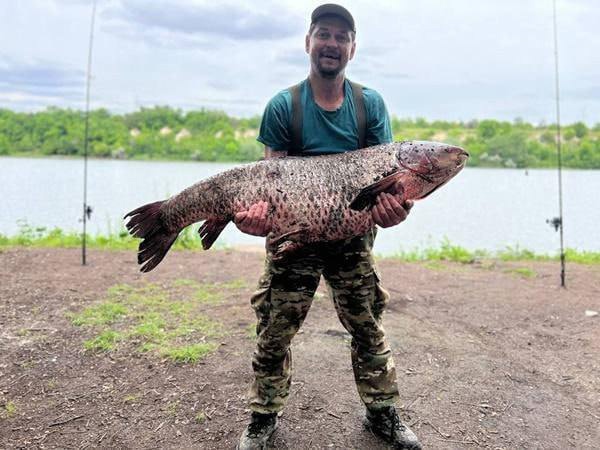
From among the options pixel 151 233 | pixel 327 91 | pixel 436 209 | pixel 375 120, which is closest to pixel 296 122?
pixel 327 91

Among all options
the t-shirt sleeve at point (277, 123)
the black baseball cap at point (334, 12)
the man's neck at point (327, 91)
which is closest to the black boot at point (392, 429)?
the t-shirt sleeve at point (277, 123)

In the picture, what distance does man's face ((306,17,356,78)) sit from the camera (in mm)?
2949

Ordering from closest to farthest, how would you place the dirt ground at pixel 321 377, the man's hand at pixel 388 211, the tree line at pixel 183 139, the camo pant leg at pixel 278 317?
the man's hand at pixel 388 211, the camo pant leg at pixel 278 317, the dirt ground at pixel 321 377, the tree line at pixel 183 139

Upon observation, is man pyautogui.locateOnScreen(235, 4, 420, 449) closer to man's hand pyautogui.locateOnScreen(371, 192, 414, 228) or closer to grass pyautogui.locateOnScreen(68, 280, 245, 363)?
man's hand pyautogui.locateOnScreen(371, 192, 414, 228)

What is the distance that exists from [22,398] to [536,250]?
1022 centimetres

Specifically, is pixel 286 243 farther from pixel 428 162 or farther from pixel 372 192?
pixel 428 162

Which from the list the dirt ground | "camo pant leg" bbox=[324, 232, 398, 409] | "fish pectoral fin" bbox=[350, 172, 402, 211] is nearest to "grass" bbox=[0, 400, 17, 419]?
the dirt ground

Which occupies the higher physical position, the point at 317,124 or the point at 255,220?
the point at 317,124

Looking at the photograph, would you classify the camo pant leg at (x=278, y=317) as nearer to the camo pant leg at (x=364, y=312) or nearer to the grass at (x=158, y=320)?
A: the camo pant leg at (x=364, y=312)

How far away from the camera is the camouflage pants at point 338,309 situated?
3064 mm

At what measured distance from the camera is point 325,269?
10.3ft

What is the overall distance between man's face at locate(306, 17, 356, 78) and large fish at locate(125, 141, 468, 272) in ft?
1.68

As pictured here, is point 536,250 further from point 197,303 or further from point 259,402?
point 259,402

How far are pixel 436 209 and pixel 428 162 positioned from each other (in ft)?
48.6
